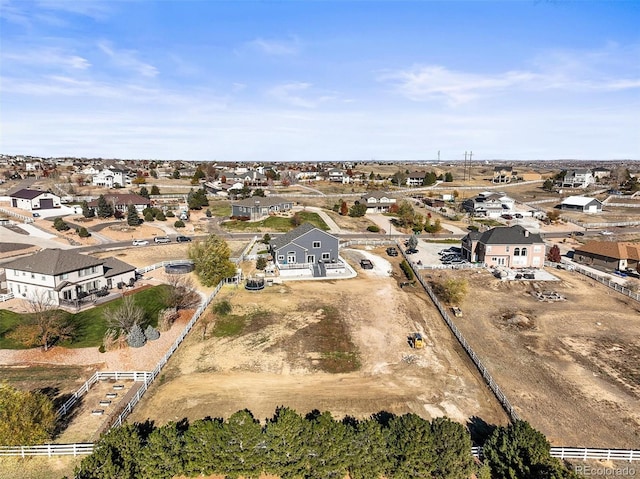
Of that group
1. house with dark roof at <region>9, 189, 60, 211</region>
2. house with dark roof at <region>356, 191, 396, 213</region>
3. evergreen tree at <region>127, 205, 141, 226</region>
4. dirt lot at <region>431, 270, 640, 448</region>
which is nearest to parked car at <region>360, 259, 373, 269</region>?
dirt lot at <region>431, 270, 640, 448</region>

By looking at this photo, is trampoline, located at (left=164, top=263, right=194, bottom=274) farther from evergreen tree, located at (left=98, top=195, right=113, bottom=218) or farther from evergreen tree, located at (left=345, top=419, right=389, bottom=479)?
evergreen tree, located at (left=98, top=195, right=113, bottom=218)

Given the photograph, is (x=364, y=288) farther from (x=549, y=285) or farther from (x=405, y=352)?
(x=549, y=285)

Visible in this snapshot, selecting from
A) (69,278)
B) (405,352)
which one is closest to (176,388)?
(405,352)

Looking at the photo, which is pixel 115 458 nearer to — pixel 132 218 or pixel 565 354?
pixel 565 354

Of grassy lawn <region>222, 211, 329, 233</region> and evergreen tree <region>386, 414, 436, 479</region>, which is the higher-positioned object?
grassy lawn <region>222, 211, 329, 233</region>

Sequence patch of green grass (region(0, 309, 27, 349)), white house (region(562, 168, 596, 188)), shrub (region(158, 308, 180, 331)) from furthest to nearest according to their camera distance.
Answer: white house (region(562, 168, 596, 188)), shrub (region(158, 308, 180, 331)), patch of green grass (region(0, 309, 27, 349))
